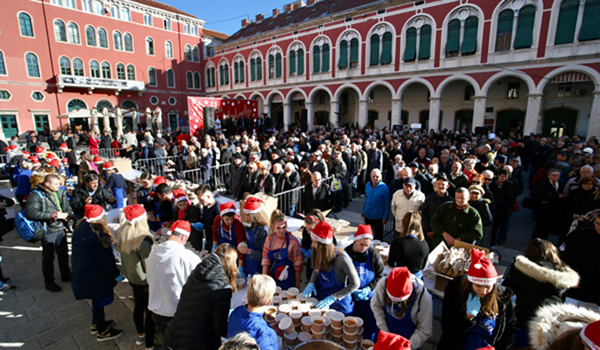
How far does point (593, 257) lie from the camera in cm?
321

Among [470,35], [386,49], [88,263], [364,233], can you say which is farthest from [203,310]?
[386,49]

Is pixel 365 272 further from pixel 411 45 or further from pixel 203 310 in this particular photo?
pixel 411 45

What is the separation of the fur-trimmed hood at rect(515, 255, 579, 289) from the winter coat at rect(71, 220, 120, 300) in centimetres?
460

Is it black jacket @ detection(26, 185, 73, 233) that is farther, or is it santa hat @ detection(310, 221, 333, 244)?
black jacket @ detection(26, 185, 73, 233)

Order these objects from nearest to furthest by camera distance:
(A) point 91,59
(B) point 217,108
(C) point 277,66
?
(B) point 217,108, (A) point 91,59, (C) point 277,66

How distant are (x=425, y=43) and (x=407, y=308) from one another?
22.0m

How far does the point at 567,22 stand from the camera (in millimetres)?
15719

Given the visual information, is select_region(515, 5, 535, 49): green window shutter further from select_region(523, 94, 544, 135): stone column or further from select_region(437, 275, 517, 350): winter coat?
select_region(437, 275, 517, 350): winter coat

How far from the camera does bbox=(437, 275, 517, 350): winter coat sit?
245 centimetres

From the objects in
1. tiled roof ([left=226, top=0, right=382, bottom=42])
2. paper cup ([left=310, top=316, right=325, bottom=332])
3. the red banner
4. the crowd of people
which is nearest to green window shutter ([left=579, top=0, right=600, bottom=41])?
tiled roof ([left=226, top=0, right=382, bottom=42])

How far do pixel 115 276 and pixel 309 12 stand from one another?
30.1 m

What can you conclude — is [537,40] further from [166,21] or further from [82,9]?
[82,9]

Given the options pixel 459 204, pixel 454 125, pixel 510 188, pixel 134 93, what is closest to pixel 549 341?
pixel 459 204

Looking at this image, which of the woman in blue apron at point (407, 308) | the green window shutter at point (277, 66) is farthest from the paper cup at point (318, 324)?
the green window shutter at point (277, 66)
